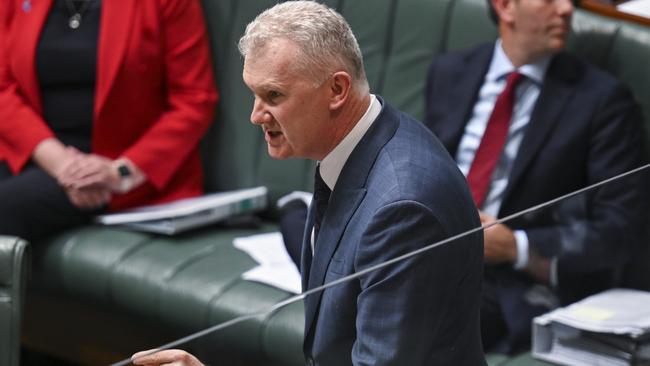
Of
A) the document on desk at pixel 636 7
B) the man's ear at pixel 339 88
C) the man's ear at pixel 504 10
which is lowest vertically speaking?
the document on desk at pixel 636 7

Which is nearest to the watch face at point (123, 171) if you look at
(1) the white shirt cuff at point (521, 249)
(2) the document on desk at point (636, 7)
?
(2) the document on desk at point (636, 7)

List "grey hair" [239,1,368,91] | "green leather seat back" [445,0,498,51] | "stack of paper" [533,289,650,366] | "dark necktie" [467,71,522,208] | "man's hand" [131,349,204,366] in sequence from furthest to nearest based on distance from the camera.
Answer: "green leather seat back" [445,0,498,51] → "dark necktie" [467,71,522,208] → "grey hair" [239,1,368,91] → "stack of paper" [533,289,650,366] → "man's hand" [131,349,204,366]

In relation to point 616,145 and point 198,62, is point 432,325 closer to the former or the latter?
point 616,145

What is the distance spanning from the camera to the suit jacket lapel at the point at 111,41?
132 inches

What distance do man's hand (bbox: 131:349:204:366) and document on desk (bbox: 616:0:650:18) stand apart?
2.03 metres

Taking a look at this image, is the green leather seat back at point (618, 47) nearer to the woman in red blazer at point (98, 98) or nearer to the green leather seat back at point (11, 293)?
the woman in red blazer at point (98, 98)

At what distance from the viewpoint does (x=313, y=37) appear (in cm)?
162

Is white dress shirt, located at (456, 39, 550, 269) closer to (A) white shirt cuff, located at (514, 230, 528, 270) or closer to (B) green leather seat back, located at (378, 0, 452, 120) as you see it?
(B) green leather seat back, located at (378, 0, 452, 120)

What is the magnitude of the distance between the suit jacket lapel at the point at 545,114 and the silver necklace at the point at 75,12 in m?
1.34

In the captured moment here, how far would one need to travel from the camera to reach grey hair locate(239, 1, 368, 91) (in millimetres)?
1624

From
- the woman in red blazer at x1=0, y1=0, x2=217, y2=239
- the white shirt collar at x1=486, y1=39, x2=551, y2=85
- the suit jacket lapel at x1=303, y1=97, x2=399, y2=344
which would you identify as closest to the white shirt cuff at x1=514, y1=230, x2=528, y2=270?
the suit jacket lapel at x1=303, y1=97, x2=399, y2=344

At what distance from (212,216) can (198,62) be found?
1.53 ft

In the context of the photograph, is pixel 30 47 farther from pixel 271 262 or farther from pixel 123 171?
pixel 271 262

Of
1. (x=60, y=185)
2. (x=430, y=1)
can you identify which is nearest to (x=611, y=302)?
(x=430, y=1)
